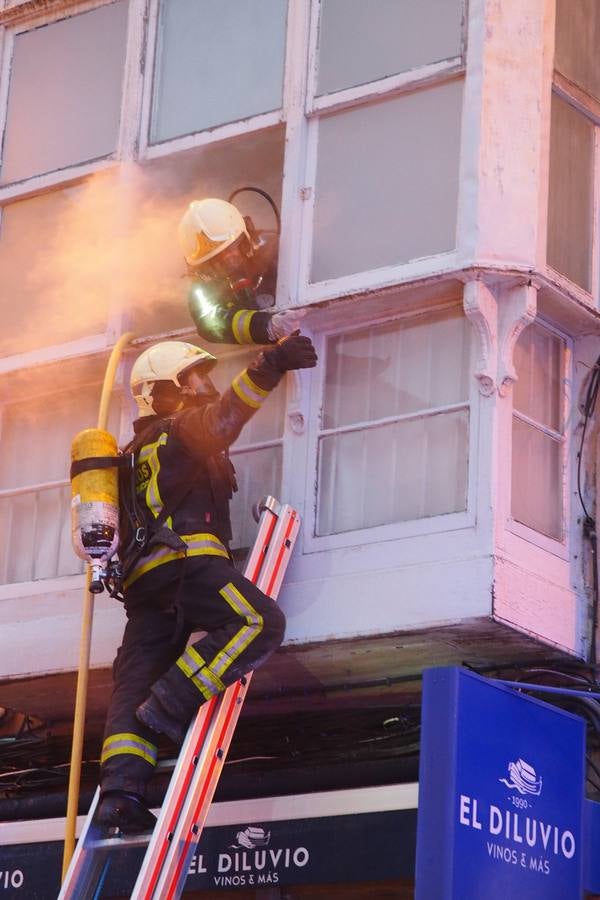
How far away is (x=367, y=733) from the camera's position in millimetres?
10375

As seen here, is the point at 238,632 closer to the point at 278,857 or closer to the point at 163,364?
the point at 278,857

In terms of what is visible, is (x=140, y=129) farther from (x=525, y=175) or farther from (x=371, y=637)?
(x=371, y=637)

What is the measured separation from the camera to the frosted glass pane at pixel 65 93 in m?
12.0

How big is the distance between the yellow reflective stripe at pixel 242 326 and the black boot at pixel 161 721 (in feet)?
7.30

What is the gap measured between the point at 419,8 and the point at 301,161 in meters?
1.14

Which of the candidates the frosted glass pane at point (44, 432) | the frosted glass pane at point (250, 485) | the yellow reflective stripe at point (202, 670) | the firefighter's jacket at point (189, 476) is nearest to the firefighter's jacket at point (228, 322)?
the firefighter's jacket at point (189, 476)

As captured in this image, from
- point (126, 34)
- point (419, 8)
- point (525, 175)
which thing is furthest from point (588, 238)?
point (126, 34)

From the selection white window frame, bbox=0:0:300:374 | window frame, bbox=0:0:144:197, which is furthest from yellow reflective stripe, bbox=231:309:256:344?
window frame, bbox=0:0:144:197

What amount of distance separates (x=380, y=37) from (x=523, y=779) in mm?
4618

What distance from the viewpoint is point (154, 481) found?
9.64m

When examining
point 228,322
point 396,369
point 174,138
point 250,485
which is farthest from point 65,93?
point 396,369

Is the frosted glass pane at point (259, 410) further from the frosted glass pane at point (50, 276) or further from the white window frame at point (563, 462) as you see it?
the white window frame at point (563, 462)

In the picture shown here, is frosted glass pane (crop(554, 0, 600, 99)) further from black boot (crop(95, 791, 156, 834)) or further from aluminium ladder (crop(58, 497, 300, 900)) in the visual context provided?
black boot (crop(95, 791, 156, 834))

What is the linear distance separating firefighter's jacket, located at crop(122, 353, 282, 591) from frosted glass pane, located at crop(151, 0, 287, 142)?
8.10 ft
